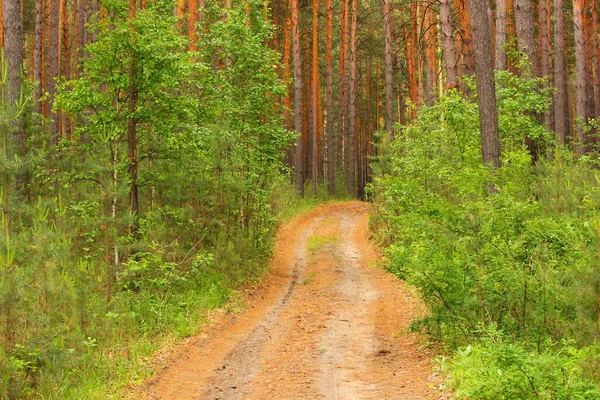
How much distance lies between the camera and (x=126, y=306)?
1146 cm

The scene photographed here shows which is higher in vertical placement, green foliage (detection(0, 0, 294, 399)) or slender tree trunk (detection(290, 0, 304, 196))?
slender tree trunk (detection(290, 0, 304, 196))

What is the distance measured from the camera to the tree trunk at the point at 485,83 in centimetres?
1207

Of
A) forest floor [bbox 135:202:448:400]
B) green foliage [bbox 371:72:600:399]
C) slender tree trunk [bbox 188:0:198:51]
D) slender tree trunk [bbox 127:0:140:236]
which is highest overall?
slender tree trunk [bbox 188:0:198:51]

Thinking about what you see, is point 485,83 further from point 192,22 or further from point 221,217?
point 192,22

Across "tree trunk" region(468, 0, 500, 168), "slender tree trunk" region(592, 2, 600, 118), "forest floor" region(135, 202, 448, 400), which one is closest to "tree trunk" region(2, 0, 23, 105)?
"forest floor" region(135, 202, 448, 400)

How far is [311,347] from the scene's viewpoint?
10.5 metres

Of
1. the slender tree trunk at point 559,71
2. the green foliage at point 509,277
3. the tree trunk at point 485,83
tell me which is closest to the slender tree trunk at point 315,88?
the slender tree trunk at point 559,71

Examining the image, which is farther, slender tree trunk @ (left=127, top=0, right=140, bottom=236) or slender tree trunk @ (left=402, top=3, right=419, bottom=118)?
slender tree trunk @ (left=402, top=3, right=419, bottom=118)

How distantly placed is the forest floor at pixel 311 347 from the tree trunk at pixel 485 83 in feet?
10.3

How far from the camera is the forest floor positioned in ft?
27.6

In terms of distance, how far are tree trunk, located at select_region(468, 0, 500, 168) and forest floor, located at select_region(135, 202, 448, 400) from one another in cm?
314

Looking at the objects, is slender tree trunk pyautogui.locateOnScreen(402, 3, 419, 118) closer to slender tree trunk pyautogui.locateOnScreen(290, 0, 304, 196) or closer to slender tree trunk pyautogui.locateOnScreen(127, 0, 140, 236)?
slender tree trunk pyautogui.locateOnScreen(290, 0, 304, 196)

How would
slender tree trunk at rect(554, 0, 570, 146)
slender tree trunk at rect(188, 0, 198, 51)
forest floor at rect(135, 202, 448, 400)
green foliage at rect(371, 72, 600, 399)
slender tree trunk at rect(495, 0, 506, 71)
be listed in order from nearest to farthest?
green foliage at rect(371, 72, 600, 399)
forest floor at rect(135, 202, 448, 400)
slender tree trunk at rect(495, 0, 506, 71)
slender tree trunk at rect(188, 0, 198, 51)
slender tree trunk at rect(554, 0, 570, 146)

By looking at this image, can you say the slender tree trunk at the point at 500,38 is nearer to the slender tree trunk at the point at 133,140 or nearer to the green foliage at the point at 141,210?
the green foliage at the point at 141,210
